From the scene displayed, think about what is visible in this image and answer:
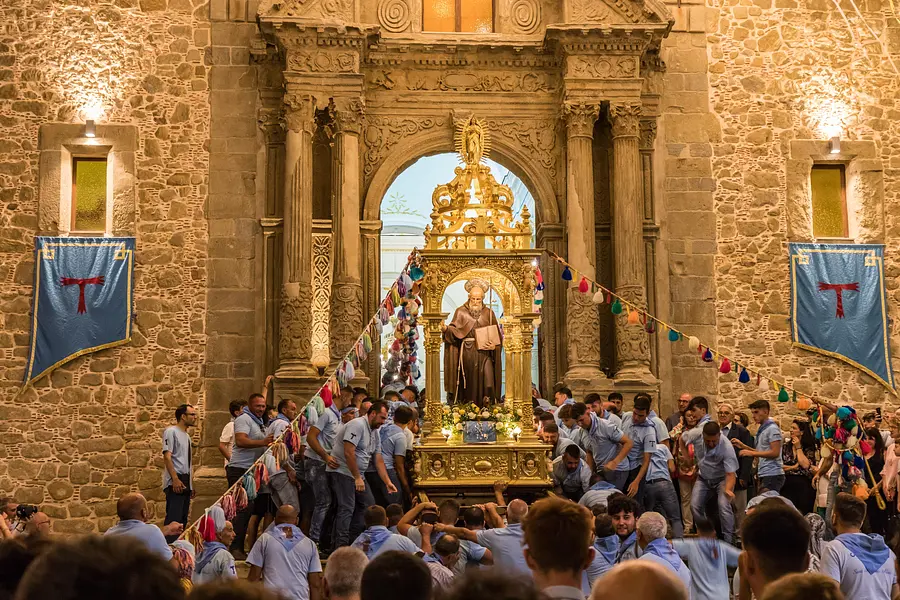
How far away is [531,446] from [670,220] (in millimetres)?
5902

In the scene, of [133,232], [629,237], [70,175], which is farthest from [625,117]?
[70,175]

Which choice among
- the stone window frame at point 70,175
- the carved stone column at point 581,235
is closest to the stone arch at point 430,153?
the carved stone column at point 581,235

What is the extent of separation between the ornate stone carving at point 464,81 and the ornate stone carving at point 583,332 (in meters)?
3.52

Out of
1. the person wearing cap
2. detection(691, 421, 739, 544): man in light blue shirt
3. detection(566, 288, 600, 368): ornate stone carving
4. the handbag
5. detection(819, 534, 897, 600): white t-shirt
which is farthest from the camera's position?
detection(566, 288, 600, 368): ornate stone carving

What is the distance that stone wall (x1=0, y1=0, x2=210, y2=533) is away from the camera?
16.4 metres

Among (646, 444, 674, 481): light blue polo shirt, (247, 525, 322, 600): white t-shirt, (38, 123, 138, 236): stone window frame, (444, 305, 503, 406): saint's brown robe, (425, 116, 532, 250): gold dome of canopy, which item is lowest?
(247, 525, 322, 600): white t-shirt

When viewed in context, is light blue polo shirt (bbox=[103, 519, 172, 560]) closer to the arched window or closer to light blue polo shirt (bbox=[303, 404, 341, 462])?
light blue polo shirt (bbox=[303, 404, 341, 462])

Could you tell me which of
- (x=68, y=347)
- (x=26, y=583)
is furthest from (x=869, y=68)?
(x=26, y=583)

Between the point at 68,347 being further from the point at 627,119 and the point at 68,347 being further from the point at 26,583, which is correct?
the point at 26,583

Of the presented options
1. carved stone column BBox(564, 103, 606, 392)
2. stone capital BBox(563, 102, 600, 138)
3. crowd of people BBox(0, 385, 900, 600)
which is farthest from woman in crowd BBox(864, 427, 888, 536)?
stone capital BBox(563, 102, 600, 138)

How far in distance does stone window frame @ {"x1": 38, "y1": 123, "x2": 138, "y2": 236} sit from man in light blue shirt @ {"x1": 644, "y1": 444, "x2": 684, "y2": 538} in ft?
29.6

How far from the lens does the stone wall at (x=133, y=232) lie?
53.8 feet

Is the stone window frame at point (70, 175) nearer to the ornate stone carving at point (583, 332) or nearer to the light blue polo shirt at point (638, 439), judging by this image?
the ornate stone carving at point (583, 332)

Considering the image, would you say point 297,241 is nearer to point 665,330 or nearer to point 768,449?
point 665,330
